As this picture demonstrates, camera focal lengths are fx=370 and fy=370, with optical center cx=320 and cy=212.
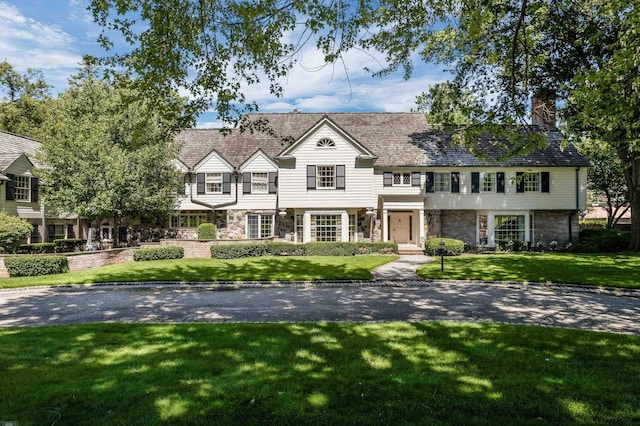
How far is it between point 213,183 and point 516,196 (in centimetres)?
2345

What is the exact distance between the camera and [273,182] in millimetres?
28719

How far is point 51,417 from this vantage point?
13.3 feet

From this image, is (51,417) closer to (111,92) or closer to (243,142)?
(111,92)

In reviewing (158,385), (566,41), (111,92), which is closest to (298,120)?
(111,92)

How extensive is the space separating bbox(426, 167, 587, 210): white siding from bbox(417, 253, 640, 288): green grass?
8.93 m

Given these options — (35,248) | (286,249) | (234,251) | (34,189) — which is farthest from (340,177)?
(34,189)

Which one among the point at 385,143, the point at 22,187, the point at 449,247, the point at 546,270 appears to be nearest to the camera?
the point at 546,270

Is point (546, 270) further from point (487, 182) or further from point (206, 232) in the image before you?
point (206, 232)

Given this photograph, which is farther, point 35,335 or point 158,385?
point 35,335

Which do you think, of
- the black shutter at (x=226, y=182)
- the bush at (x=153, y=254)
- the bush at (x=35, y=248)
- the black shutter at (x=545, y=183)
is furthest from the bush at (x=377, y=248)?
the bush at (x=35, y=248)

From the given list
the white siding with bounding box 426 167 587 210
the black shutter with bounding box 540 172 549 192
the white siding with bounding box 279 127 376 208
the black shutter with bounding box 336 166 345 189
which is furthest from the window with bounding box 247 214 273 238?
the black shutter with bounding box 540 172 549 192

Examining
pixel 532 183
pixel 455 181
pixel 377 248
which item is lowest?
pixel 377 248

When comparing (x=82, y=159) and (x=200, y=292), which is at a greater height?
(x=82, y=159)

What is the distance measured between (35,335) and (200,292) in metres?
5.81
